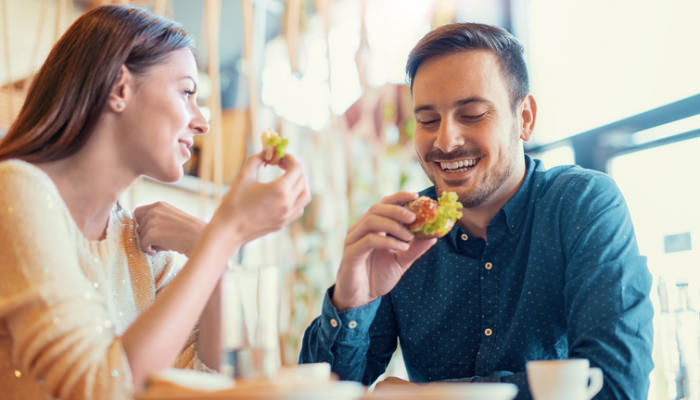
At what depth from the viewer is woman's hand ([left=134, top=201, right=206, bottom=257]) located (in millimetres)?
1469

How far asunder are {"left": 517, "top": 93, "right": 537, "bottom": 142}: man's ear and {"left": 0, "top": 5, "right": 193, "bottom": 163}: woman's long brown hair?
1140 mm

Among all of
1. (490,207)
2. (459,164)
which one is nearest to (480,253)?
(490,207)

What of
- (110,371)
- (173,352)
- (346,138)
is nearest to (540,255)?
(173,352)

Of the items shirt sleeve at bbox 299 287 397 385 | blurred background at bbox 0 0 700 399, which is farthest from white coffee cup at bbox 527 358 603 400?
blurred background at bbox 0 0 700 399

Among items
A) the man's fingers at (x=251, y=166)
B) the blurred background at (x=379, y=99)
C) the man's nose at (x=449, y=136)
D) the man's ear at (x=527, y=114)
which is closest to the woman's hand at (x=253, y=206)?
the man's fingers at (x=251, y=166)

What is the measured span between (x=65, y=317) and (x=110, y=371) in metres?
0.12

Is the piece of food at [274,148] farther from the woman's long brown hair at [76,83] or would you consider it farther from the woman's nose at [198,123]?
the woman's long brown hair at [76,83]

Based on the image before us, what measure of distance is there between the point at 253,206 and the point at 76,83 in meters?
0.53

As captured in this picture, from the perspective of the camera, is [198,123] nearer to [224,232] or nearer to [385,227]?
[224,232]

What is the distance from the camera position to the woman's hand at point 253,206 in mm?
1171

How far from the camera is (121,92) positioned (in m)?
1.39

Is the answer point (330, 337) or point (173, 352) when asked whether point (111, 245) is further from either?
point (330, 337)

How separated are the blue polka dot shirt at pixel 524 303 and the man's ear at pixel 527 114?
0.30 feet

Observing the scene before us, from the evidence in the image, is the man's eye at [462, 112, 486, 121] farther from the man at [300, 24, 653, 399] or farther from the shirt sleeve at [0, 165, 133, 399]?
the shirt sleeve at [0, 165, 133, 399]
